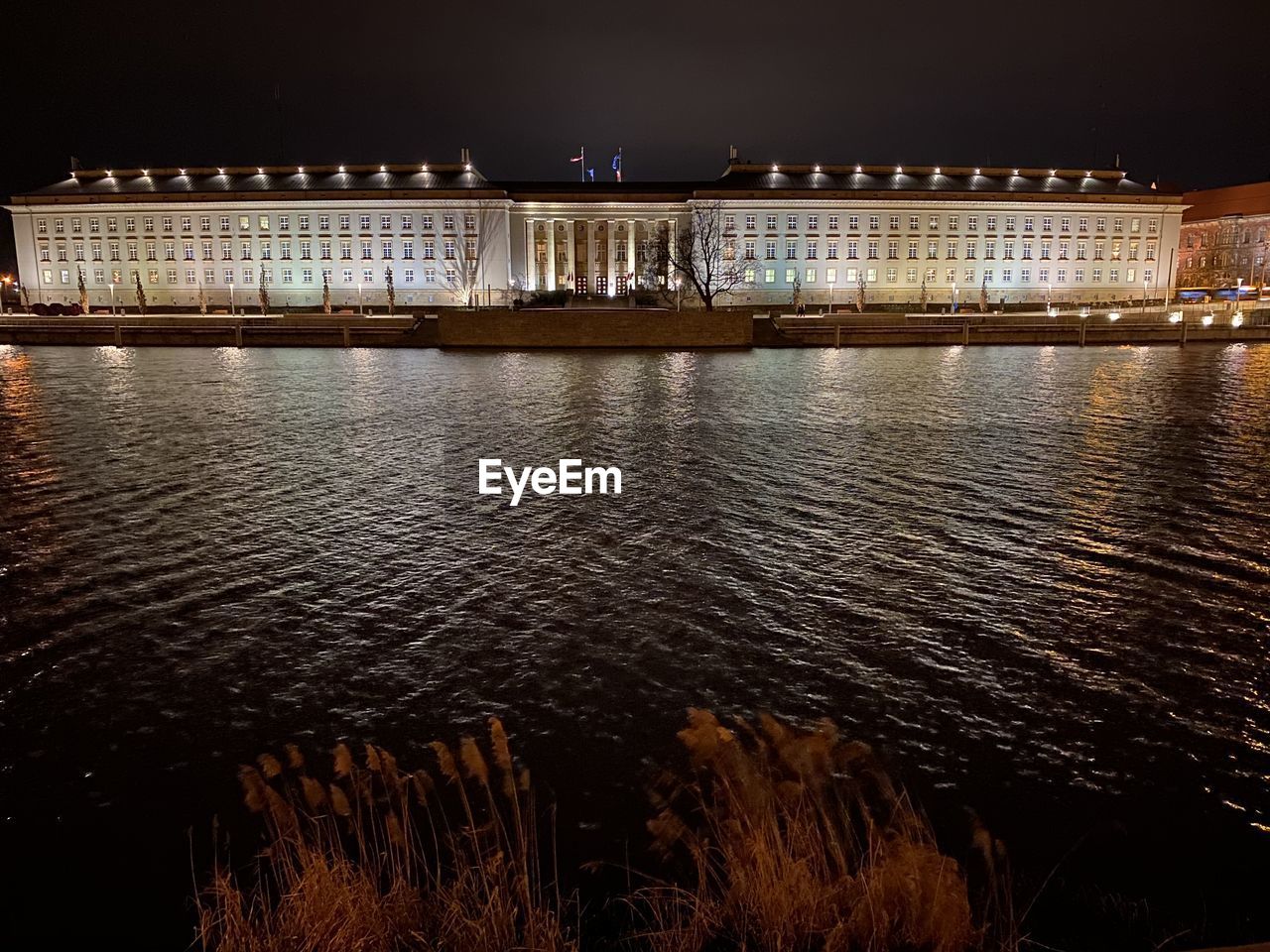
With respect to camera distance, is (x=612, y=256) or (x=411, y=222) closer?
(x=411, y=222)

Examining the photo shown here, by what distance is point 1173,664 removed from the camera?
273 inches

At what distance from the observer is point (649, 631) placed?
7.54 metres

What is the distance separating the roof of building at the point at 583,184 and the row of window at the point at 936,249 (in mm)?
4360

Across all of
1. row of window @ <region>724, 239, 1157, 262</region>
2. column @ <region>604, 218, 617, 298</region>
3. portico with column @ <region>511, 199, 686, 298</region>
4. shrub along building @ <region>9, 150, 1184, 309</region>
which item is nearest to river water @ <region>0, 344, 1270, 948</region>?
portico with column @ <region>511, 199, 686, 298</region>

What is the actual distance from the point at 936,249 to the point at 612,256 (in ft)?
102

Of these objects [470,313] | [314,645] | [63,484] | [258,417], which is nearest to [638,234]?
[470,313]

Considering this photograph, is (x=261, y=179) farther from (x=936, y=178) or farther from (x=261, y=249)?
(x=936, y=178)

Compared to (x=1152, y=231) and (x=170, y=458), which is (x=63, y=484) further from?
(x=1152, y=231)

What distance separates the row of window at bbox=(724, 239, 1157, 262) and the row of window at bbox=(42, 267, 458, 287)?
28525 millimetres

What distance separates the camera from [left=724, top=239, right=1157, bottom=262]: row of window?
86.8m

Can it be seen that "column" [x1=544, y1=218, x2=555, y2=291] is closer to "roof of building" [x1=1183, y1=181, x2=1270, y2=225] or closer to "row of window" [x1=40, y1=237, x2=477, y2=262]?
"row of window" [x1=40, y1=237, x2=477, y2=262]

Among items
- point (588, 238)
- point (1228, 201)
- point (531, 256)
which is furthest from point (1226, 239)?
point (531, 256)
